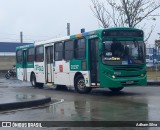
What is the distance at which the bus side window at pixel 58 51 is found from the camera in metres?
21.5

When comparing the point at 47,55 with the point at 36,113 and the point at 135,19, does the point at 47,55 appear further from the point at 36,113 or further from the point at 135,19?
the point at 36,113

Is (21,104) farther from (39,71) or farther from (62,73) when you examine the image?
(39,71)

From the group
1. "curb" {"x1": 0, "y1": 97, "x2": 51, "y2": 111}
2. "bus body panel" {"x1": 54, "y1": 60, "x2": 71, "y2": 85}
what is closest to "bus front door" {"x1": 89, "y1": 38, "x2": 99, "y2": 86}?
"bus body panel" {"x1": 54, "y1": 60, "x2": 71, "y2": 85}

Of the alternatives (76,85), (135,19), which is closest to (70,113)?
(76,85)

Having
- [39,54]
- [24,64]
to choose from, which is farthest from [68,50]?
[24,64]

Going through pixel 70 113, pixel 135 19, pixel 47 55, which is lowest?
pixel 70 113

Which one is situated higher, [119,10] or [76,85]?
[119,10]

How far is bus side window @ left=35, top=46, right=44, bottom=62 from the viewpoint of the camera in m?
24.3

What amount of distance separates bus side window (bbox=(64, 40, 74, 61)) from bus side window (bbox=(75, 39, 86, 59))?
452 mm

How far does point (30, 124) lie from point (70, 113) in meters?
2.38

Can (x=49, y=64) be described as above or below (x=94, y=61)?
below

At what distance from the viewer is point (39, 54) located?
81.4ft

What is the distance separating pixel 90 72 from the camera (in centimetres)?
1855

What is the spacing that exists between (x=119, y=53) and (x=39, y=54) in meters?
8.39
